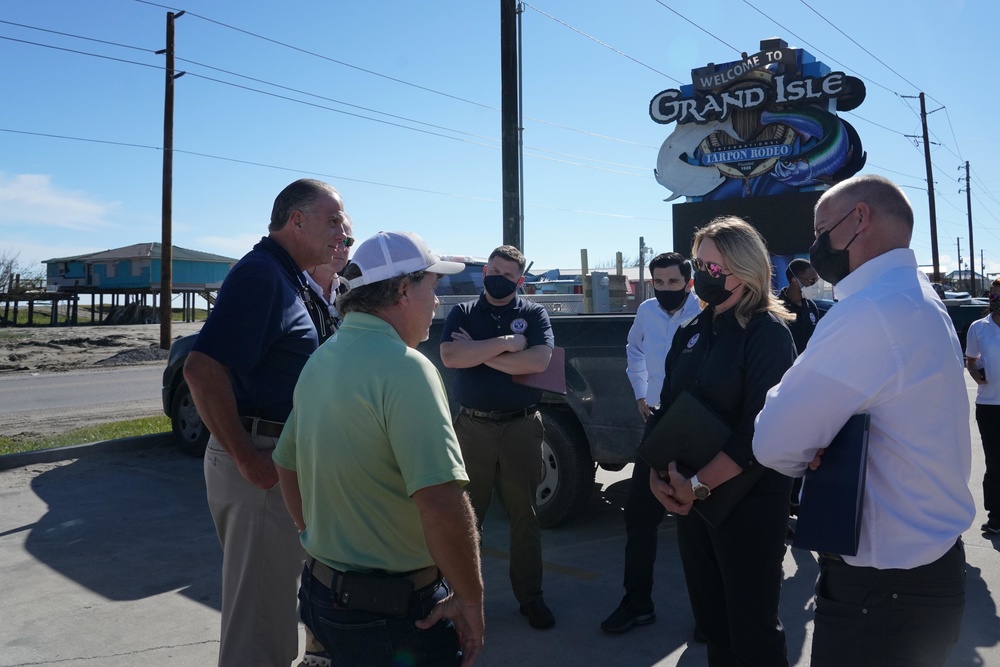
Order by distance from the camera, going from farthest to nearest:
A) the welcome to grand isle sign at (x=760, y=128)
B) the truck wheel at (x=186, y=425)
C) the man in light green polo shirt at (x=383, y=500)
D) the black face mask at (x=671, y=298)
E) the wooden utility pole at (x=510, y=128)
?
the welcome to grand isle sign at (x=760, y=128)
the wooden utility pole at (x=510, y=128)
the truck wheel at (x=186, y=425)
the black face mask at (x=671, y=298)
the man in light green polo shirt at (x=383, y=500)

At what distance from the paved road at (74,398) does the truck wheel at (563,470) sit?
310 inches

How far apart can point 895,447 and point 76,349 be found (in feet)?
96.3

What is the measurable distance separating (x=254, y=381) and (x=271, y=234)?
637 mm

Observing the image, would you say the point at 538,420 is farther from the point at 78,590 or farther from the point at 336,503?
the point at 78,590

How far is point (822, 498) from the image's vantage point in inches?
85.9

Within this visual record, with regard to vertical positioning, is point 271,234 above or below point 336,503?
above

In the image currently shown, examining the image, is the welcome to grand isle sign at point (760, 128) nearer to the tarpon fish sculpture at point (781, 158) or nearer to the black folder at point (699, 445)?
the tarpon fish sculpture at point (781, 158)

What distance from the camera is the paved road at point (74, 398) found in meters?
12.0

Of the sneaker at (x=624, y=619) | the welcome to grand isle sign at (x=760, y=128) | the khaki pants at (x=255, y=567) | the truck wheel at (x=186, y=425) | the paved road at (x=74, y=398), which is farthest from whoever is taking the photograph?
the welcome to grand isle sign at (x=760, y=128)

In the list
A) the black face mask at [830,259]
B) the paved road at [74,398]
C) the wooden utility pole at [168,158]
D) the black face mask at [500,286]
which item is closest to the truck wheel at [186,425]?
the paved road at [74,398]

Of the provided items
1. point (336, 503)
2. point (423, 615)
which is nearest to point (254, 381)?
point (336, 503)

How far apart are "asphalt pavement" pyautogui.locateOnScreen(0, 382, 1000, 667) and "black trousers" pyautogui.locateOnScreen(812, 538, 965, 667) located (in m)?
1.86

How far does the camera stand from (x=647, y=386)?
513cm

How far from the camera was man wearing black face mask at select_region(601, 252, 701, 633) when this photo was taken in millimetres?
4277
